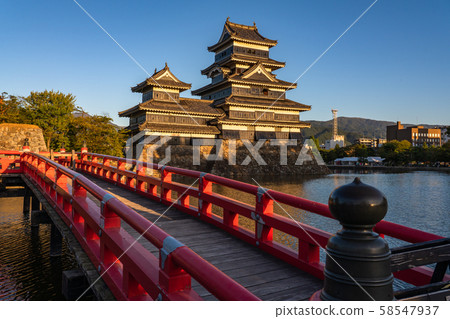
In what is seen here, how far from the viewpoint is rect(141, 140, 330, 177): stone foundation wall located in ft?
131

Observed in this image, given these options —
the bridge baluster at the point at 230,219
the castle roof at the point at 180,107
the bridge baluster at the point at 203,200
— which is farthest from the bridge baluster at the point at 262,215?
the castle roof at the point at 180,107

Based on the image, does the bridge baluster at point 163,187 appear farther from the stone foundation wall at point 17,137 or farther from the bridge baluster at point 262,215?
the stone foundation wall at point 17,137

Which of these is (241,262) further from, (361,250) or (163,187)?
(163,187)

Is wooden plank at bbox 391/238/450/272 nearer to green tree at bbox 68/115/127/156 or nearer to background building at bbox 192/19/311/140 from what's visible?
green tree at bbox 68/115/127/156

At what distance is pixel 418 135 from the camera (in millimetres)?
136625

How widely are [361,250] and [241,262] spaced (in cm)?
263

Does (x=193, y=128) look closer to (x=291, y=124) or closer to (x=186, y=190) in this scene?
(x=291, y=124)

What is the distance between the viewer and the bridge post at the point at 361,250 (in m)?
1.66

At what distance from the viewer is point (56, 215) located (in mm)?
7160

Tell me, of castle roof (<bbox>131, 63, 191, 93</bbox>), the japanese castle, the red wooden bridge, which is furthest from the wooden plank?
castle roof (<bbox>131, 63, 191, 93</bbox>)

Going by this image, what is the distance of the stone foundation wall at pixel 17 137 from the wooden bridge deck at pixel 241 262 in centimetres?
2718

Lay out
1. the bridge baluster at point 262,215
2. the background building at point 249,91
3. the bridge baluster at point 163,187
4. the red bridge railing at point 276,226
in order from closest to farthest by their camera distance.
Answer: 1. the red bridge railing at point 276,226
2. the bridge baluster at point 262,215
3. the bridge baluster at point 163,187
4. the background building at point 249,91

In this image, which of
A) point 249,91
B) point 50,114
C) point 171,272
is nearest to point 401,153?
point 249,91
